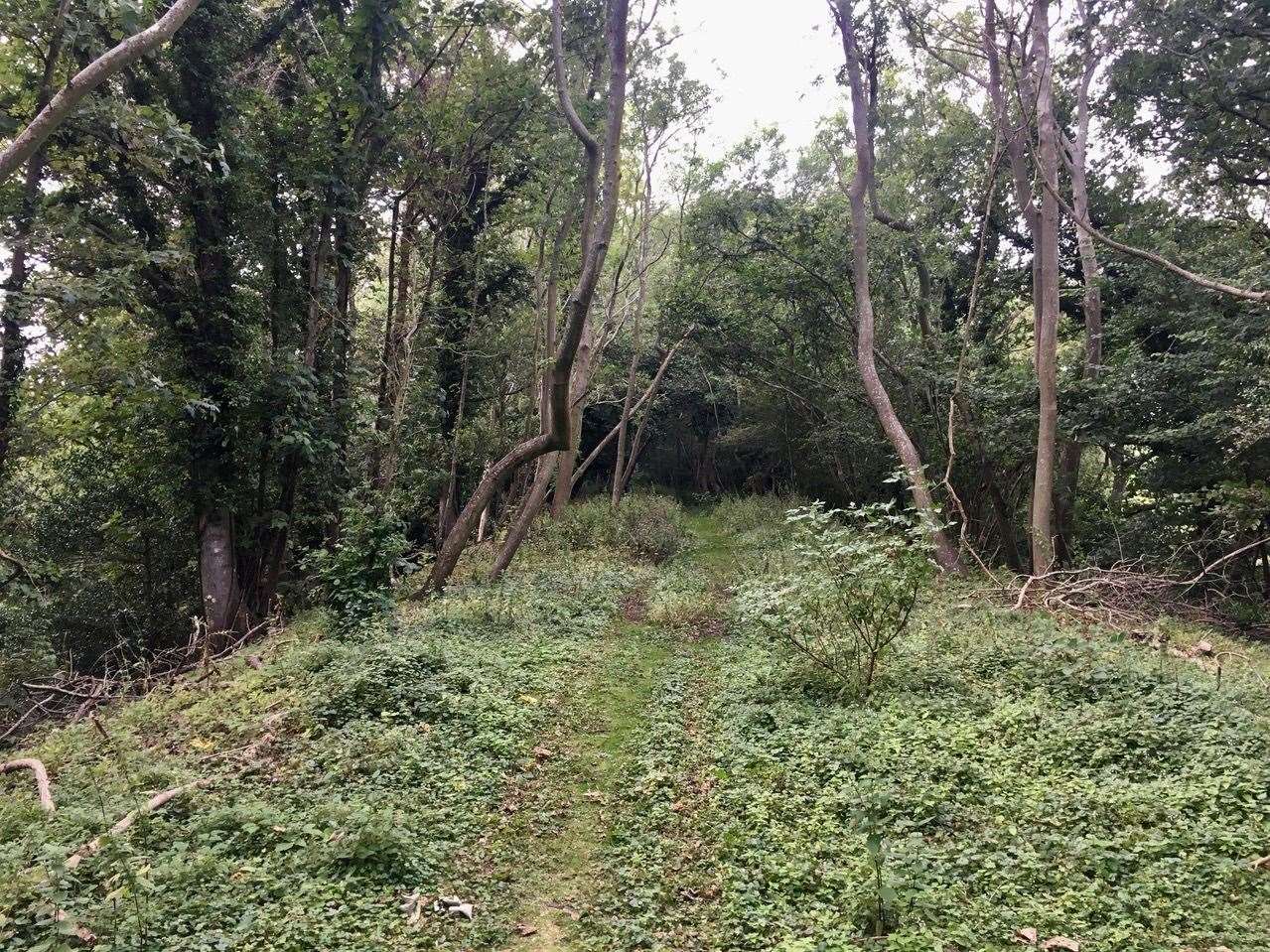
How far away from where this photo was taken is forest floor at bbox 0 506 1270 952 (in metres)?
3.60

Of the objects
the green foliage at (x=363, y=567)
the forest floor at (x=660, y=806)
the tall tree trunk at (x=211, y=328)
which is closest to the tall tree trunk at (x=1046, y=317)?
the forest floor at (x=660, y=806)

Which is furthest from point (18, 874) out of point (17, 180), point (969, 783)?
point (17, 180)

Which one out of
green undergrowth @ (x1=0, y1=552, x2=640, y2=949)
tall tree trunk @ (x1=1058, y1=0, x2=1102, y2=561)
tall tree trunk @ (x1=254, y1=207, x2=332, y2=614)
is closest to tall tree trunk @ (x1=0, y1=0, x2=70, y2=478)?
tall tree trunk @ (x1=254, y1=207, x2=332, y2=614)

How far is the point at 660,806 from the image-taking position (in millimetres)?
5059

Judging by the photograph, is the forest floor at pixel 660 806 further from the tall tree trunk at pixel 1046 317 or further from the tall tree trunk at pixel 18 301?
the tall tree trunk at pixel 18 301

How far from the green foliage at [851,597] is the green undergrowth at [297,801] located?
8.18ft

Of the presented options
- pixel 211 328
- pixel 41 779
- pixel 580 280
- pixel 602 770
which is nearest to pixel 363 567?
pixel 41 779

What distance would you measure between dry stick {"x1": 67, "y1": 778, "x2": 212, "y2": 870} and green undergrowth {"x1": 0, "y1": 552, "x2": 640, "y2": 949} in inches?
2.5

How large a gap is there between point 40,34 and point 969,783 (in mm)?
11537

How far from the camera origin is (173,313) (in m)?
10.3

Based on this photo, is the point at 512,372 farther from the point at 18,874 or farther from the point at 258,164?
the point at 18,874

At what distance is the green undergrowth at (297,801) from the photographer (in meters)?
3.55

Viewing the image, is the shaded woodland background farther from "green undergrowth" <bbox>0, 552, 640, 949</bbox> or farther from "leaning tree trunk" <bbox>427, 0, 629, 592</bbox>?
"green undergrowth" <bbox>0, 552, 640, 949</bbox>

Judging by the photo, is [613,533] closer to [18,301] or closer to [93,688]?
[93,688]
